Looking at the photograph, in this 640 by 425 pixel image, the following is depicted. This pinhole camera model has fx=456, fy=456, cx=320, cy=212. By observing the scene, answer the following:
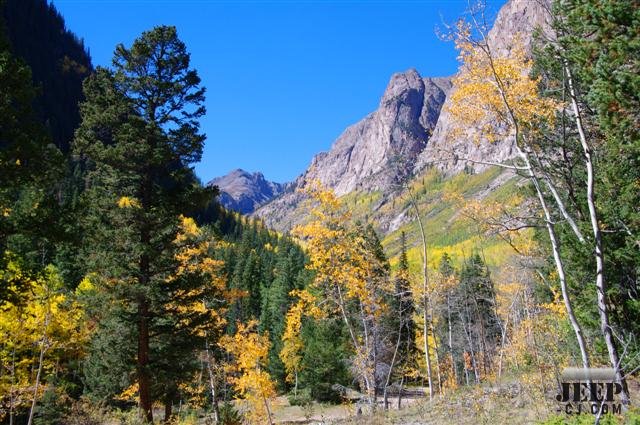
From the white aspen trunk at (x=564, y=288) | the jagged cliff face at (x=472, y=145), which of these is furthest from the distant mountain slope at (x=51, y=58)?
the white aspen trunk at (x=564, y=288)

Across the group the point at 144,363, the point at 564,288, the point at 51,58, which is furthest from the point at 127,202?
the point at 51,58

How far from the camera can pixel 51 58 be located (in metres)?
142

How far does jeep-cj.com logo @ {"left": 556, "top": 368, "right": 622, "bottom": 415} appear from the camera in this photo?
7211 millimetres

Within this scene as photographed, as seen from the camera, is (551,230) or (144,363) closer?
(551,230)

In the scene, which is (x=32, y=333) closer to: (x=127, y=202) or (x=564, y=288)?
(x=127, y=202)

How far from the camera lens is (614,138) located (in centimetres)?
785

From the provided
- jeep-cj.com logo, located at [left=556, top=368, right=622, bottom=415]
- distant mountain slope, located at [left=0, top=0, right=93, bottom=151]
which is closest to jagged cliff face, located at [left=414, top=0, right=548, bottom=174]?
jeep-cj.com logo, located at [left=556, top=368, right=622, bottom=415]

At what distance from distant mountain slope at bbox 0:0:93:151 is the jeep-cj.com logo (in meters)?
135

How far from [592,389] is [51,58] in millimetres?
168893

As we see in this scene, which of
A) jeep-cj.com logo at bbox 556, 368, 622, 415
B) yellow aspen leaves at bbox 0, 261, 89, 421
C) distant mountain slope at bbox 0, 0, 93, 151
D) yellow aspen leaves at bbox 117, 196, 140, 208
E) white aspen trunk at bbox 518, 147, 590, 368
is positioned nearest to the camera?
white aspen trunk at bbox 518, 147, 590, 368

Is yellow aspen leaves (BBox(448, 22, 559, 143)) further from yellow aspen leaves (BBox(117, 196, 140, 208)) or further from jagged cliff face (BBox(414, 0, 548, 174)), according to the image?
yellow aspen leaves (BBox(117, 196, 140, 208))

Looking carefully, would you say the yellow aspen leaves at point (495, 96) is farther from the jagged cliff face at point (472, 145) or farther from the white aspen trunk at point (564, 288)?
the white aspen trunk at point (564, 288)

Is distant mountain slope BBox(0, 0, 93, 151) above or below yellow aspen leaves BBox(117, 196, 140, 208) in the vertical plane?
above

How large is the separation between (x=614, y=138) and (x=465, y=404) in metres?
8.08
